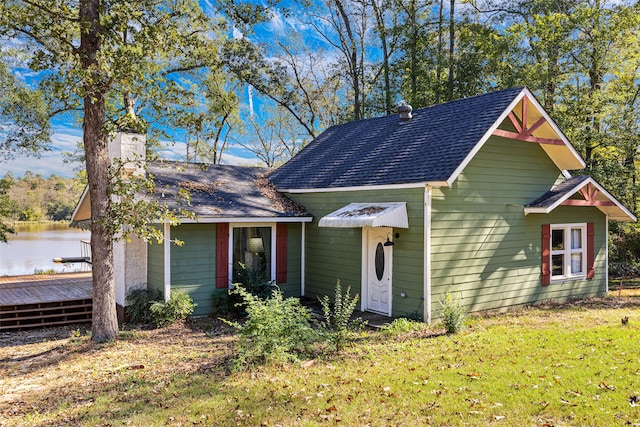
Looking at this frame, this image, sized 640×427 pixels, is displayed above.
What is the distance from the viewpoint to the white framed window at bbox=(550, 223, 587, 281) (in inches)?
473

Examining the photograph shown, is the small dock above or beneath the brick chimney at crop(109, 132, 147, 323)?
beneath

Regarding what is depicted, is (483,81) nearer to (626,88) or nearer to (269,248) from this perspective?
(626,88)

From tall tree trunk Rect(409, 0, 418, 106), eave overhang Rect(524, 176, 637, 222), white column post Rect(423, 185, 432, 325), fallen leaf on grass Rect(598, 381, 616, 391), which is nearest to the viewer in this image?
fallen leaf on grass Rect(598, 381, 616, 391)

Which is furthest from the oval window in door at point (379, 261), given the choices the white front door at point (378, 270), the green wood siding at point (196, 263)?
the green wood siding at point (196, 263)

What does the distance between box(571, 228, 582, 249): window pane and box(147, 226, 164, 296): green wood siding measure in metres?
10.4

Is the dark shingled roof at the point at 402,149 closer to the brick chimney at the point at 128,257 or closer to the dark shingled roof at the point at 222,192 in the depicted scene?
the dark shingled roof at the point at 222,192

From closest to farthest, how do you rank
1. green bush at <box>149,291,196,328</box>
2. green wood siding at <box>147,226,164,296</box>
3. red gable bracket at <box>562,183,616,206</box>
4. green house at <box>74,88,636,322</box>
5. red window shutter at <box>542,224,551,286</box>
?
green house at <box>74,88,636,322</box> < green bush at <box>149,291,196,328</box> < green wood siding at <box>147,226,164,296</box> < red gable bracket at <box>562,183,616,206</box> < red window shutter at <box>542,224,551,286</box>

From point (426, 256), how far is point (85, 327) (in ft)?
26.8


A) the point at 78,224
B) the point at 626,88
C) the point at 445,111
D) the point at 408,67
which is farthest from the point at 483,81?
the point at 78,224

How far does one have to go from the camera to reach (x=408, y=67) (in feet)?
76.0

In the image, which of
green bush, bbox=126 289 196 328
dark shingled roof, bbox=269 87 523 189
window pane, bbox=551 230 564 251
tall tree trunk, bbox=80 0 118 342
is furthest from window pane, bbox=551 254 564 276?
tall tree trunk, bbox=80 0 118 342

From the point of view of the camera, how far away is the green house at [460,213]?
32.0 ft

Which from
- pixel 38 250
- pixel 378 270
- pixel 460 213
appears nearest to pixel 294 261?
pixel 378 270

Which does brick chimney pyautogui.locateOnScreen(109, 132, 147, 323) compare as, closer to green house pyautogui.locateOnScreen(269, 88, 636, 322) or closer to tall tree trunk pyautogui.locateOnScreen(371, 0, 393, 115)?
green house pyautogui.locateOnScreen(269, 88, 636, 322)
